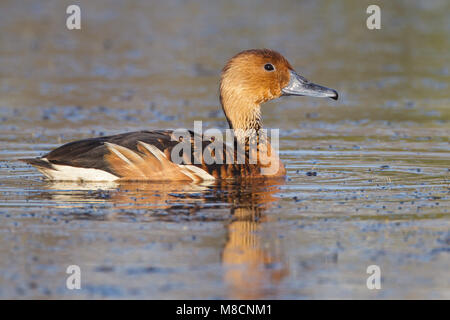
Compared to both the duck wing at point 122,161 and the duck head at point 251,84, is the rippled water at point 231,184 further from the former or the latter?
the duck head at point 251,84

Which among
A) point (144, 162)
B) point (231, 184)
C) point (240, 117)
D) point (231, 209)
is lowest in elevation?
point (231, 209)

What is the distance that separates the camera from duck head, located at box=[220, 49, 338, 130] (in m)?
10.7

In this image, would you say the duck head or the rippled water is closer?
the rippled water

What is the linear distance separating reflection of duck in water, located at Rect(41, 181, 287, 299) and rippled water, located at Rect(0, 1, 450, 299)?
0.02 m

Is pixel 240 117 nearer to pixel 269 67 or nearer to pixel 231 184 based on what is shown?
pixel 269 67

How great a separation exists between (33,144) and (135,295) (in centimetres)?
663

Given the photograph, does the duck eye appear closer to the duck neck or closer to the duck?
the duck neck

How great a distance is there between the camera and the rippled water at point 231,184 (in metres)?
6.52

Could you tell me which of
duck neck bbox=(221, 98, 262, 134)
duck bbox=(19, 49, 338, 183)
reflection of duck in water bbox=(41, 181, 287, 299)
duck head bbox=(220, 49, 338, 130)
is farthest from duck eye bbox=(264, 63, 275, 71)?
reflection of duck in water bbox=(41, 181, 287, 299)

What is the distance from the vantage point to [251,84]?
35.3 ft

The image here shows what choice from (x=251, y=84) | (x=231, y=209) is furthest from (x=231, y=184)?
(x=251, y=84)

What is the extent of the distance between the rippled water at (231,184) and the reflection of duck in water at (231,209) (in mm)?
20

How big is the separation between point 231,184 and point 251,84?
64.8 inches
